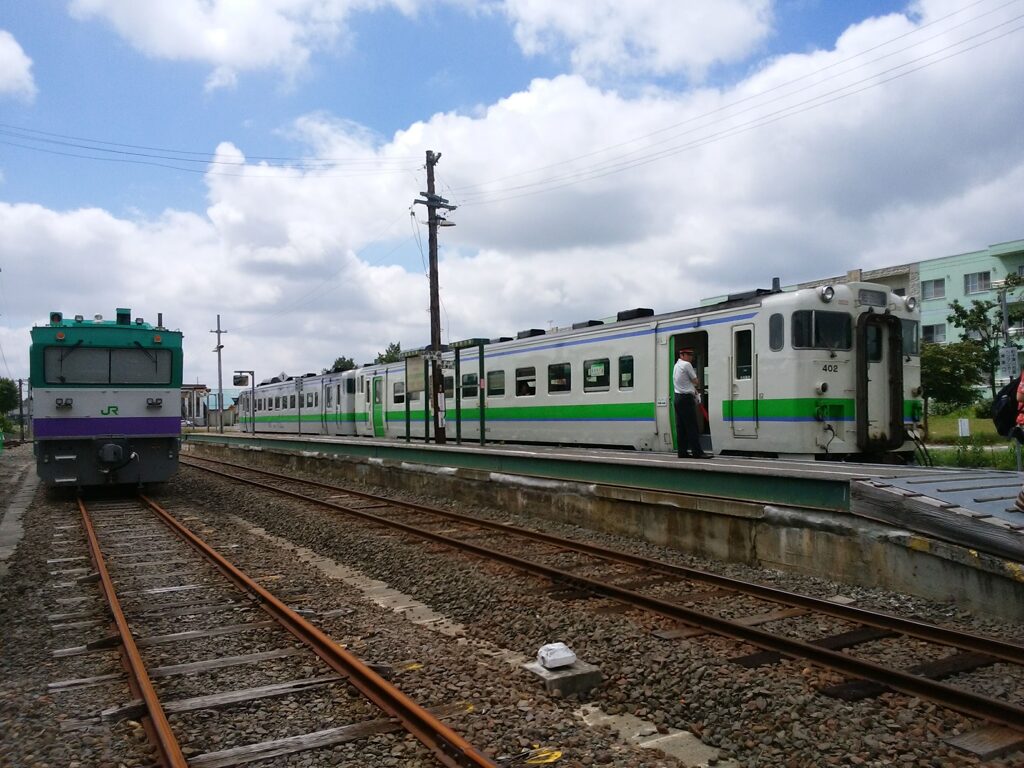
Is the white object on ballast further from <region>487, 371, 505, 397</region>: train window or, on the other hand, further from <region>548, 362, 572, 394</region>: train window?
<region>487, 371, 505, 397</region>: train window

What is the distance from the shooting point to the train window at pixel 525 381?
694 inches

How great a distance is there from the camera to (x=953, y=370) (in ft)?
89.0

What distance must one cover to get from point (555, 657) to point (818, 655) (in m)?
1.72

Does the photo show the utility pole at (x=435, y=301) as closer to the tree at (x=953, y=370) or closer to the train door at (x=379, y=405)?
the train door at (x=379, y=405)

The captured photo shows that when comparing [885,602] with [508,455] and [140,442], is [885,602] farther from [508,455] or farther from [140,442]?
[140,442]

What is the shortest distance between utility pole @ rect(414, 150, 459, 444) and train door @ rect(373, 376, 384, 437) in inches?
266

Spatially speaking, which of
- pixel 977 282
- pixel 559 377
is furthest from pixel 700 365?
pixel 977 282

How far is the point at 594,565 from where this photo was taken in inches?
324

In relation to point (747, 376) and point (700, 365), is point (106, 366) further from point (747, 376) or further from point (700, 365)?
point (747, 376)

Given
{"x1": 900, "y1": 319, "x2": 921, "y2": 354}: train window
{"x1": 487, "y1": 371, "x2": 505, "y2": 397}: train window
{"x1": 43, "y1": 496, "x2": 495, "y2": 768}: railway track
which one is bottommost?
{"x1": 43, "y1": 496, "x2": 495, "y2": 768}: railway track

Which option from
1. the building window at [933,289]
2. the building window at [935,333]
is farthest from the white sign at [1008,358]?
the building window at [933,289]

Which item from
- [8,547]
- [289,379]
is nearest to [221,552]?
[8,547]

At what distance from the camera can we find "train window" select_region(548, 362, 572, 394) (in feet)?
53.8

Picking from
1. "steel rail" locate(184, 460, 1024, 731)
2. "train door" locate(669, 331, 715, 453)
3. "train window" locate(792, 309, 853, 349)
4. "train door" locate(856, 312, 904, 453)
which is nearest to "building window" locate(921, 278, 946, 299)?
"train door" locate(856, 312, 904, 453)
